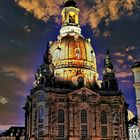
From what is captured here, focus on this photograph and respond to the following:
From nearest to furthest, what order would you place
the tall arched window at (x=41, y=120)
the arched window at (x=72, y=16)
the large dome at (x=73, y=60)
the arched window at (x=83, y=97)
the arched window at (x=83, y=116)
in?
the tall arched window at (x=41, y=120) → the arched window at (x=83, y=116) → the arched window at (x=83, y=97) → the large dome at (x=73, y=60) → the arched window at (x=72, y=16)

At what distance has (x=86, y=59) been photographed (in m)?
87.7

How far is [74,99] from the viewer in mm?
78688

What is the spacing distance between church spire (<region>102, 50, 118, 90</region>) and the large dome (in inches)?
118

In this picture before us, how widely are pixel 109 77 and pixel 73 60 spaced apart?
30.2ft

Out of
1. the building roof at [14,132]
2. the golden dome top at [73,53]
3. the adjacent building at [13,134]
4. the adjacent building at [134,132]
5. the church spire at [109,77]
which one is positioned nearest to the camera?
the church spire at [109,77]

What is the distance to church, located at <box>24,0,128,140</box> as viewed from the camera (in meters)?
76.9

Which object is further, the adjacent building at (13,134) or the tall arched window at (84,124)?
Answer: the adjacent building at (13,134)

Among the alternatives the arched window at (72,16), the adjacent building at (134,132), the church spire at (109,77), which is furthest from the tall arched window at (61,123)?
the adjacent building at (134,132)

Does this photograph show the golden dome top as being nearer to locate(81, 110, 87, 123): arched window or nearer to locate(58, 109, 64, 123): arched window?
locate(81, 110, 87, 123): arched window

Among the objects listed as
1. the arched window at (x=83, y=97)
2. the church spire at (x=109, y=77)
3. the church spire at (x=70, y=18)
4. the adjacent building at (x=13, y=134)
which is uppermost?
the church spire at (x=70, y=18)

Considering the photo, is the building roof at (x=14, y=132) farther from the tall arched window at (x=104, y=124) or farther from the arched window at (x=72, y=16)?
the tall arched window at (x=104, y=124)

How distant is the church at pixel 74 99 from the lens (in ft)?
252

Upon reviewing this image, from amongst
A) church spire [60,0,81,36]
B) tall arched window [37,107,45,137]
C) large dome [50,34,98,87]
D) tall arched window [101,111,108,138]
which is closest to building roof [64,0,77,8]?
church spire [60,0,81,36]

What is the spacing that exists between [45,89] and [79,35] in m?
20.1
